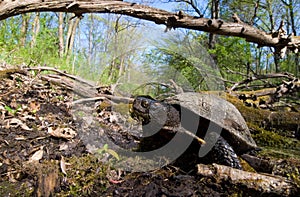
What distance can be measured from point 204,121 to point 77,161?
Answer: 1.02 m

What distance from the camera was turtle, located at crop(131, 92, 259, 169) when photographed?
1731 mm

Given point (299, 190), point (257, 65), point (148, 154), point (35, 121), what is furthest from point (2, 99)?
point (257, 65)

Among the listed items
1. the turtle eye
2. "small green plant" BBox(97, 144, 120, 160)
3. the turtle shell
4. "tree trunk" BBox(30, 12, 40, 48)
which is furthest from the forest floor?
"tree trunk" BBox(30, 12, 40, 48)

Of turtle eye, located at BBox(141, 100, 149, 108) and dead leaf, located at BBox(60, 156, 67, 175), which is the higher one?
turtle eye, located at BBox(141, 100, 149, 108)

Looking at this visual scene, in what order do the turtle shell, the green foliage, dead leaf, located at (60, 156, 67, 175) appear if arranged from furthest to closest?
the green foliage → the turtle shell → dead leaf, located at (60, 156, 67, 175)

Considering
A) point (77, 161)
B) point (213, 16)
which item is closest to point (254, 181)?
point (77, 161)

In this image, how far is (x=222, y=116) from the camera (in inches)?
79.0

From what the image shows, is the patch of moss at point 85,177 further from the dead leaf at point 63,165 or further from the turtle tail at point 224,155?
the turtle tail at point 224,155

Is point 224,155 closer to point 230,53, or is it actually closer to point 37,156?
point 37,156

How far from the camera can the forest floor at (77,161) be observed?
1196mm

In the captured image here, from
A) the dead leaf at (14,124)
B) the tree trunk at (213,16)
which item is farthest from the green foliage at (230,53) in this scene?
the dead leaf at (14,124)

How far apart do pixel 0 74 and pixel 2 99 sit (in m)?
0.80

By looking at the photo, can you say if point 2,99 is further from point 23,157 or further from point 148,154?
point 148,154

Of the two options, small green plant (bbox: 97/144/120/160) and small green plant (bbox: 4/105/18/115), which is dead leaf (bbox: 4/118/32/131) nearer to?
small green plant (bbox: 4/105/18/115)
